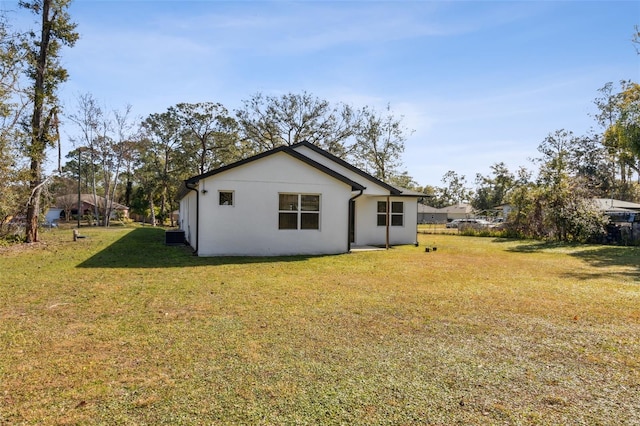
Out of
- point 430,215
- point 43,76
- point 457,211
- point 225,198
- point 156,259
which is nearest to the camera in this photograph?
point 156,259

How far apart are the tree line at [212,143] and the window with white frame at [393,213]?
2.02 m

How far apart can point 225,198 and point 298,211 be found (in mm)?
2561

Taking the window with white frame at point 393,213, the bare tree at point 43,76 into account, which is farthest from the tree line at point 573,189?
the bare tree at point 43,76

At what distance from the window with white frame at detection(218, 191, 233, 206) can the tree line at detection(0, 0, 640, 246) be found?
8130 millimetres

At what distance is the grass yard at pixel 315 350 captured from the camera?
2816 mm

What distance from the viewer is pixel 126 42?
1065 centimetres

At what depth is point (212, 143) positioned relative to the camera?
3778cm

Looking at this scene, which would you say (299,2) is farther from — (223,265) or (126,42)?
(223,265)

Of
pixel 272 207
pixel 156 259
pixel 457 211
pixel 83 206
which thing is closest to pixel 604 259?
pixel 272 207

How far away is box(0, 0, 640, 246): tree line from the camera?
14227 mm

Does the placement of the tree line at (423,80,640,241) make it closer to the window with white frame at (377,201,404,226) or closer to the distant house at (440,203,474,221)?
the window with white frame at (377,201,404,226)

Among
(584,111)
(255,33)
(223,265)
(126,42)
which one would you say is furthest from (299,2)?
(584,111)

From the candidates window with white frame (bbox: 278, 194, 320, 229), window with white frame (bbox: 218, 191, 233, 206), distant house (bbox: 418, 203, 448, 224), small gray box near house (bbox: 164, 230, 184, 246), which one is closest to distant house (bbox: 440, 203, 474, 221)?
distant house (bbox: 418, 203, 448, 224)

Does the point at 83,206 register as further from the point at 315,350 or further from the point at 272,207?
the point at 315,350
